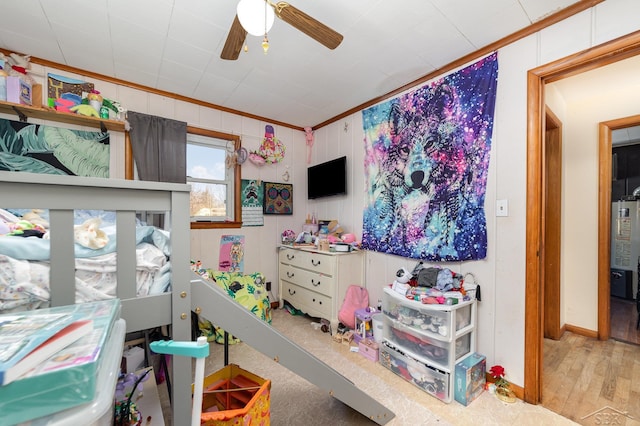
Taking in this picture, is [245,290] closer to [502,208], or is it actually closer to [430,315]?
[430,315]

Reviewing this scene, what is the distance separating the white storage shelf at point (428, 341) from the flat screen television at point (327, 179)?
141cm

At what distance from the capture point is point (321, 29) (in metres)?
1.42

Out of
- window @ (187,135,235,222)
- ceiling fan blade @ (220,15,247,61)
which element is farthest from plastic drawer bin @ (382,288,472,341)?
window @ (187,135,235,222)

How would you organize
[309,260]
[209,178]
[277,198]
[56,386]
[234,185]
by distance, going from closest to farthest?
[56,386]
[309,260]
[209,178]
[234,185]
[277,198]

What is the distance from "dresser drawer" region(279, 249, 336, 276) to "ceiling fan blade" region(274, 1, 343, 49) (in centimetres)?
183

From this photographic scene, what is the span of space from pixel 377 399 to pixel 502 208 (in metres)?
1.55

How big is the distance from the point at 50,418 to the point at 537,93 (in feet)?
8.24

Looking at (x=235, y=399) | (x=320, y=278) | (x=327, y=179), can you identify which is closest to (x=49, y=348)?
(x=235, y=399)

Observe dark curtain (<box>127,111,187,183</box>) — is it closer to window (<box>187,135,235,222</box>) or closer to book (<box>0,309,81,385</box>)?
window (<box>187,135,235,222</box>)

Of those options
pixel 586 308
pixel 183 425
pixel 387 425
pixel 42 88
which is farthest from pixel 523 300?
pixel 42 88

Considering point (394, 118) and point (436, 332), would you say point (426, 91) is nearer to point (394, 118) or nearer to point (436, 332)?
point (394, 118)

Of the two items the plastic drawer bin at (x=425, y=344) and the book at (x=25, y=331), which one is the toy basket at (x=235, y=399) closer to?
the book at (x=25, y=331)

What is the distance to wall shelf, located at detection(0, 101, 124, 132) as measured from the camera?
6.49 feet

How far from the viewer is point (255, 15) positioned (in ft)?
4.00
